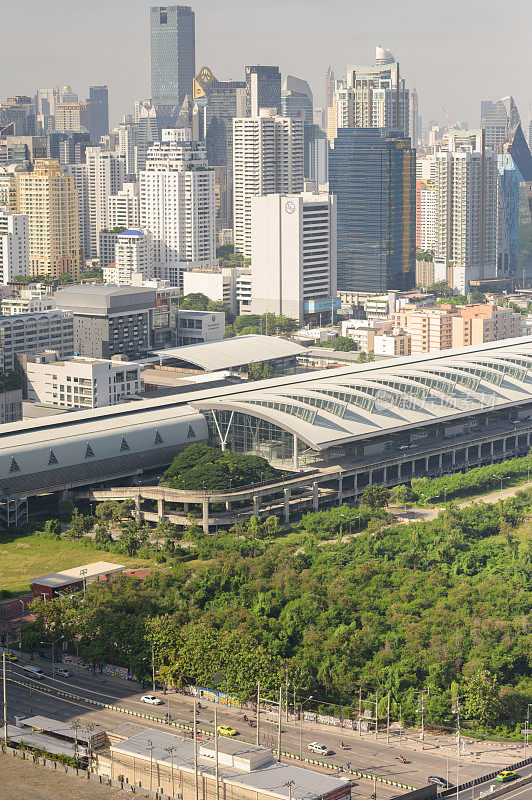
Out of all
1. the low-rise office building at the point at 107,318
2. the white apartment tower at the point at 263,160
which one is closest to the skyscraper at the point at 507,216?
the white apartment tower at the point at 263,160

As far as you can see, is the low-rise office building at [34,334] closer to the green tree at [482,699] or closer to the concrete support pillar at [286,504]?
the concrete support pillar at [286,504]

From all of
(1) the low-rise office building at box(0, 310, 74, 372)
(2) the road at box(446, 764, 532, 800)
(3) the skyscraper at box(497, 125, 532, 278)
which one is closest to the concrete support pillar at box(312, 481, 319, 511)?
(2) the road at box(446, 764, 532, 800)

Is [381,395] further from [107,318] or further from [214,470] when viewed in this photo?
[107,318]

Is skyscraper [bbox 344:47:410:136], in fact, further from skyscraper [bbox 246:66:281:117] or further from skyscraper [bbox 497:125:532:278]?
skyscraper [bbox 246:66:281:117]

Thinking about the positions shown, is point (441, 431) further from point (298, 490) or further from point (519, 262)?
point (519, 262)

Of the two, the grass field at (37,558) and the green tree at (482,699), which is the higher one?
the grass field at (37,558)

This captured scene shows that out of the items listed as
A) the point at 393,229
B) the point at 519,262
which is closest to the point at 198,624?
the point at 393,229

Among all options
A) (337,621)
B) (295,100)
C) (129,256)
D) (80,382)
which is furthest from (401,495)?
(295,100)
